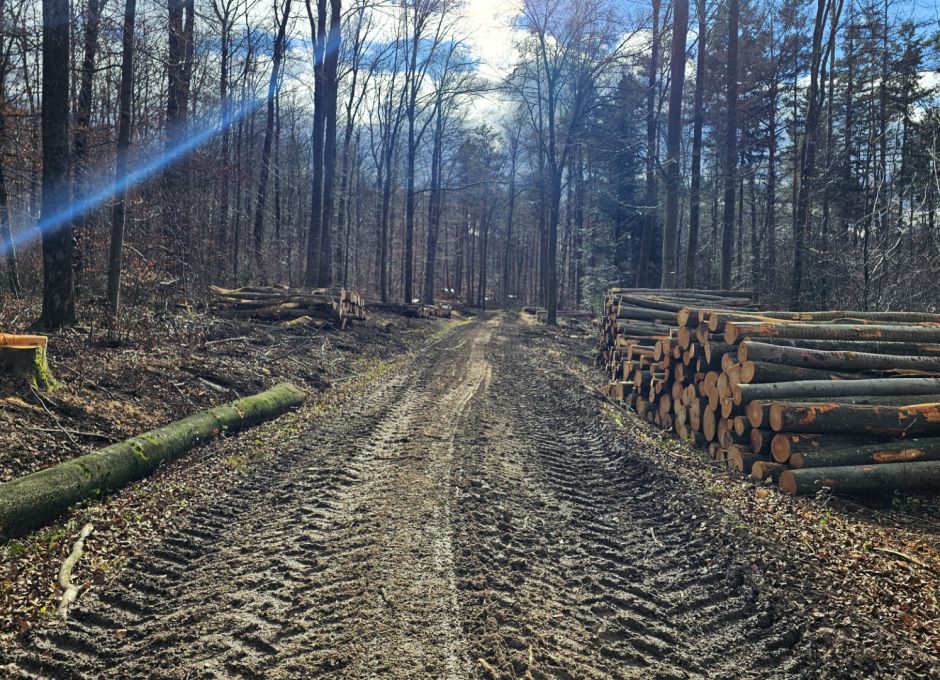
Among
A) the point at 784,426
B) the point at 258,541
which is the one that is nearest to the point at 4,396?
the point at 258,541

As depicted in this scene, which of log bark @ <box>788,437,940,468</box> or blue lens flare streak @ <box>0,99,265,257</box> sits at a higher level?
blue lens flare streak @ <box>0,99,265,257</box>

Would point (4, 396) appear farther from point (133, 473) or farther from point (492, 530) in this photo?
point (492, 530)

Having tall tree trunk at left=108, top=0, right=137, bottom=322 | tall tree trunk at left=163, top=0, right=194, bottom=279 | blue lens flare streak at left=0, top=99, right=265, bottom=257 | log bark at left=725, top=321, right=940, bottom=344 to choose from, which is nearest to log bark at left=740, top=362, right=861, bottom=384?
log bark at left=725, top=321, right=940, bottom=344

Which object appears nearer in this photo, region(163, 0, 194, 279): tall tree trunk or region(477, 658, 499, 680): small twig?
region(477, 658, 499, 680): small twig

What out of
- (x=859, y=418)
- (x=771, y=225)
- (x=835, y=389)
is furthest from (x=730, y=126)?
(x=859, y=418)

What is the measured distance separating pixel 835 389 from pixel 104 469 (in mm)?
7690

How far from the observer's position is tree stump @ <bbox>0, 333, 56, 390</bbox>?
21.0ft

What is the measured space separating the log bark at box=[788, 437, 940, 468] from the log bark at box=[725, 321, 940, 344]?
1706 mm

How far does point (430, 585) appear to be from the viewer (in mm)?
3684

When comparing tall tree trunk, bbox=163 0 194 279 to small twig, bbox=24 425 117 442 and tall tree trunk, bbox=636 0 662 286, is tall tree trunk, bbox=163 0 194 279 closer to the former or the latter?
small twig, bbox=24 425 117 442

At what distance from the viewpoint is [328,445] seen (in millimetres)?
6973

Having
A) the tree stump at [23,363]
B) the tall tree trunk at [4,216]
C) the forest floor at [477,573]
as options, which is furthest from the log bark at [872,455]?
the tall tree trunk at [4,216]

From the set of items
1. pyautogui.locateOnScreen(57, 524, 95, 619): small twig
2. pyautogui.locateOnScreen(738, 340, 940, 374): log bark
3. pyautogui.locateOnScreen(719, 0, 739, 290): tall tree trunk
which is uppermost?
pyautogui.locateOnScreen(719, 0, 739, 290): tall tree trunk

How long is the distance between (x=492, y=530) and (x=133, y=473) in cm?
A: 379
